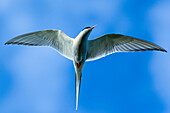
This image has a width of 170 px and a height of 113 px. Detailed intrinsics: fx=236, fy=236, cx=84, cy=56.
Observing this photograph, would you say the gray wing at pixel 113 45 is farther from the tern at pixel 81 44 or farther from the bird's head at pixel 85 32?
the bird's head at pixel 85 32

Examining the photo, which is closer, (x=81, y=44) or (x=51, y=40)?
(x=81, y=44)

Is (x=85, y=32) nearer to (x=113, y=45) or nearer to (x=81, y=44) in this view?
(x=81, y=44)

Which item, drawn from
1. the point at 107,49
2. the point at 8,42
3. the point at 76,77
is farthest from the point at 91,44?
the point at 8,42

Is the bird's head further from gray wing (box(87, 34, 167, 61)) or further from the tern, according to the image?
gray wing (box(87, 34, 167, 61))

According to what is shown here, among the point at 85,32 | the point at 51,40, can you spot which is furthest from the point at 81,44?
the point at 51,40

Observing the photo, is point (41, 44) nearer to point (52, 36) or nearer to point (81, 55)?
point (52, 36)

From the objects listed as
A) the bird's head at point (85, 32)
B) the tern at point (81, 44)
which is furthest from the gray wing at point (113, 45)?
the bird's head at point (85, 32)

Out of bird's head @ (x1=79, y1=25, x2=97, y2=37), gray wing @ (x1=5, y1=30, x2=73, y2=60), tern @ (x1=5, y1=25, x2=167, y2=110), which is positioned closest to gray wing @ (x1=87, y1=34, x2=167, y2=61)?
tern @ (x1=5, y1=25, x2=167, y2=110)

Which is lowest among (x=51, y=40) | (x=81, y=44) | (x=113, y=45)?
(x=81, y=44)
